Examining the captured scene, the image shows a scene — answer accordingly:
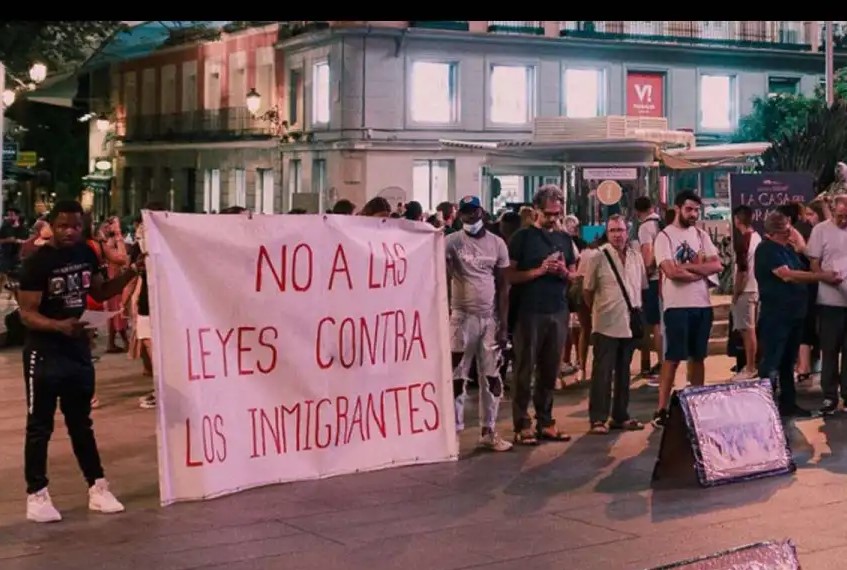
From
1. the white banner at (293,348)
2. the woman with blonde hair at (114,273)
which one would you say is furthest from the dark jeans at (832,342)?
the woman with blonde hair at (114,273)

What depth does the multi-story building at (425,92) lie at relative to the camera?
38.2 meters

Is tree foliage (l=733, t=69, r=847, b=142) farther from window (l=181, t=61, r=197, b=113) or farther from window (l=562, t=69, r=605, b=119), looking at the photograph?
window (l=181, t=61, r=197, b=113)

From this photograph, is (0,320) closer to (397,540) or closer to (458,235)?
(458,235)

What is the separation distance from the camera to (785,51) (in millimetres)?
44031

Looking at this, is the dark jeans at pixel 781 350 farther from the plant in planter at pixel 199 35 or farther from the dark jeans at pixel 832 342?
the plant in planter at pixel 199 35

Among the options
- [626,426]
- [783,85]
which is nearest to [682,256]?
[626,426]

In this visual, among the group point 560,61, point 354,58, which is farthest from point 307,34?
point 560,61

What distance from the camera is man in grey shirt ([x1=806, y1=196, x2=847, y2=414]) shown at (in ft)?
38.2

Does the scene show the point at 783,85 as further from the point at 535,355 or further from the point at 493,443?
the point at 493,443

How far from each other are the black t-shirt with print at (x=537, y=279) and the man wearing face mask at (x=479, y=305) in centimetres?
24

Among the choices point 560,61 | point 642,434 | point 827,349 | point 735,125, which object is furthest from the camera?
point 735,125

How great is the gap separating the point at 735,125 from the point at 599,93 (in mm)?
5024

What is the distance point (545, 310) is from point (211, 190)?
3760 cm

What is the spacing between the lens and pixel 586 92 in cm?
4141
